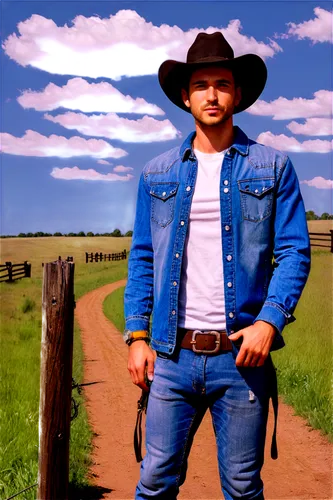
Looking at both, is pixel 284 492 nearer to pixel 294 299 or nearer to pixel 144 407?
pixel 144 407

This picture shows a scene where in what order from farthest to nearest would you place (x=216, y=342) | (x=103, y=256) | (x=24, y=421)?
(x=103, y=256) < (x=24, y=421) < (x=216, y=342)

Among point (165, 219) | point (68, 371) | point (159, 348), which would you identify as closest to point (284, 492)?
point (68, 371)

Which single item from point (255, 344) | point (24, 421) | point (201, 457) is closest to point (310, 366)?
point (201, 457)

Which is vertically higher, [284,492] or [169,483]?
[169,483]

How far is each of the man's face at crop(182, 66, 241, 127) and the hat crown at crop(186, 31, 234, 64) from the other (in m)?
0.07

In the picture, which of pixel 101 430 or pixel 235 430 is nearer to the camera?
pixel 235 430

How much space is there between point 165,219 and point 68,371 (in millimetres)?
1176

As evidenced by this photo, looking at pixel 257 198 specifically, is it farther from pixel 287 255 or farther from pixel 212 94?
pixel 212 94

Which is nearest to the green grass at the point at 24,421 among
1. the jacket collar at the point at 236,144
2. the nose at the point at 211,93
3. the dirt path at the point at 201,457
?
the dirt path at the point at 201,457

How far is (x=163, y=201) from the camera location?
2969 mm

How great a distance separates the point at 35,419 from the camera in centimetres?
596

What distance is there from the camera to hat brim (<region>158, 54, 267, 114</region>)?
287cm

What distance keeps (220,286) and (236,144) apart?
2.31ft

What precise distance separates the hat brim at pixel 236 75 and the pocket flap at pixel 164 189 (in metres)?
0.42
